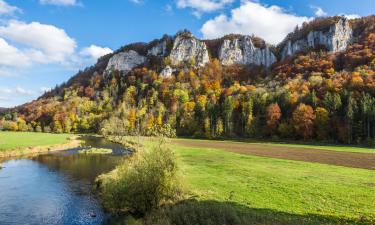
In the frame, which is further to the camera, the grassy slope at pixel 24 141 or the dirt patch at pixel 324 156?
the grassy slope at pixel 24 141

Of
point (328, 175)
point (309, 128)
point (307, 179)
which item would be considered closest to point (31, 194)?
point (307, 179)

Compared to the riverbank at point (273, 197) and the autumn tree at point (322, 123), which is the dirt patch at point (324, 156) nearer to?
the riverbank at point (273, 197)

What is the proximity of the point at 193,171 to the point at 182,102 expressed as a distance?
15801 centimetres

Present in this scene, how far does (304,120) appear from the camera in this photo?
112812 millimetres

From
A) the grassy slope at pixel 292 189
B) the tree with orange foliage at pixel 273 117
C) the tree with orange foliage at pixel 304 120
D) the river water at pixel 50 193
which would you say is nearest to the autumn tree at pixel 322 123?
the tree with orange foliage at pixel 304 120

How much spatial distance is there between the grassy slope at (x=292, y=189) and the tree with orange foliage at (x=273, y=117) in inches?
3267

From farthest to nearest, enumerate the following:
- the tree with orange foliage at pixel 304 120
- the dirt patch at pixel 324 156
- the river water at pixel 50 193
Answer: the tree with orange foliage at pixel 304 120 < the dirt patch at pixel 324 156 < the river water at pixel 50 193

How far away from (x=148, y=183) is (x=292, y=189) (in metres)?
13.6

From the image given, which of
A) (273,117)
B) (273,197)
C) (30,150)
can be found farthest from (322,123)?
(273,197)

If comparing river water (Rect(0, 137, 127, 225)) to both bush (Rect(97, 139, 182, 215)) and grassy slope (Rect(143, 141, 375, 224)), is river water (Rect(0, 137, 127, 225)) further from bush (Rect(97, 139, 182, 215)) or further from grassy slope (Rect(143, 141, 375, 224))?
grassy slope (Rect(143, 141, 375, 224))

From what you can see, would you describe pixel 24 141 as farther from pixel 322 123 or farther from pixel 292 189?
pixel 322 123

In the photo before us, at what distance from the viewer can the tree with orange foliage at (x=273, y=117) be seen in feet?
413

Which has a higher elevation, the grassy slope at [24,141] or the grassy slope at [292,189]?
the grassy slope at [24,141]

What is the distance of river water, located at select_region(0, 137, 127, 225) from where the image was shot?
93.2 ft
